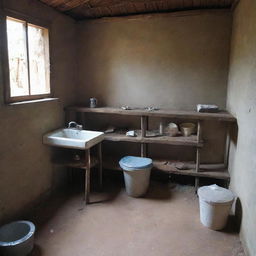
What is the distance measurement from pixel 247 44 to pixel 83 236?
2528mm

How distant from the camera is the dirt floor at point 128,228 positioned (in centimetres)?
230

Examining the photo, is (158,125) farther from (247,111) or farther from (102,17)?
(102,17)

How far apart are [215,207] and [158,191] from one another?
1.05 metres

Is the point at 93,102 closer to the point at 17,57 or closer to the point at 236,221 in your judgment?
the point at 17,57

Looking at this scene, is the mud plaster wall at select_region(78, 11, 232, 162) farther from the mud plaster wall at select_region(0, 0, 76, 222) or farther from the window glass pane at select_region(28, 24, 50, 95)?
the window glass pane at select_region(28, 24, 50, 95)

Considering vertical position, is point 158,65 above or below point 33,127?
above

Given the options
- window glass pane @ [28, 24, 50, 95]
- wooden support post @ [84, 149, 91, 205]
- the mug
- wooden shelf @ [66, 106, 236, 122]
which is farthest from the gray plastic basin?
the mug

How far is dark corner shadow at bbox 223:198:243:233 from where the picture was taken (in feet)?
8.29

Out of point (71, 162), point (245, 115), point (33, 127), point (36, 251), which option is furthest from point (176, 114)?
point (36, 251)

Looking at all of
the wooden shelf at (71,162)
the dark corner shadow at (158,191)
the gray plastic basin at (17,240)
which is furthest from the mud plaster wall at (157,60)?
the gray plastic basin at (17,240)

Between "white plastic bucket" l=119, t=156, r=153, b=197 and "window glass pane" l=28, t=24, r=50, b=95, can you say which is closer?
"window glass pane" l=28, t=24, r=50, b=95

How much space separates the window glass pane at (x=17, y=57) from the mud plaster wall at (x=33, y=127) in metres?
0.16

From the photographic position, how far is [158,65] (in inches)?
139

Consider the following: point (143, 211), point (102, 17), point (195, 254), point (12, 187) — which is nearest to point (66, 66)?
point (102, 17)
